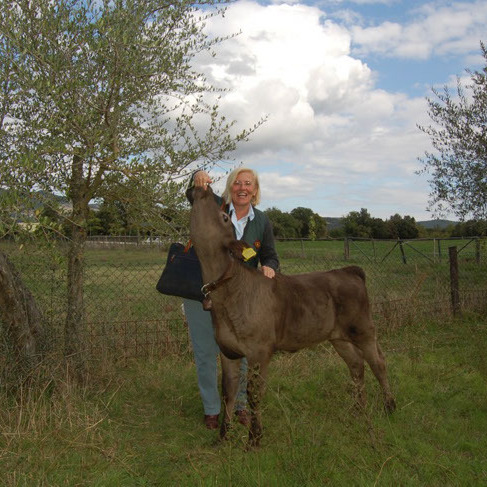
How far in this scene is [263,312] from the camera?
457cm

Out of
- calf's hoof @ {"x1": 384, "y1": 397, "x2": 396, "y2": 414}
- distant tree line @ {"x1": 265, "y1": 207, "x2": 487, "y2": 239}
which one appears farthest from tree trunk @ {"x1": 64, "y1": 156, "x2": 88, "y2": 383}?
distant tree line @ {"x1": 265, "y1": 207, "x2": 487, "y2": 239}

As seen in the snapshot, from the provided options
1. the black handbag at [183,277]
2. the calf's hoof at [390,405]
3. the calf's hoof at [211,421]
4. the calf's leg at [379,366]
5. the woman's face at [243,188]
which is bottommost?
the calf's hoof at [211,421]

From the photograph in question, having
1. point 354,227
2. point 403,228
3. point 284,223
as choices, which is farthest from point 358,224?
point 284,223

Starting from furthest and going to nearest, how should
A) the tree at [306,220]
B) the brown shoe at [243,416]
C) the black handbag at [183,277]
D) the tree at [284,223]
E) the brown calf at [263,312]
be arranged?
Answer: the tree at [306,220] < the tree at [284,223] < the brown shoe at [243,416] < the black handbag at [183,277] < the brown calf at [263,312]

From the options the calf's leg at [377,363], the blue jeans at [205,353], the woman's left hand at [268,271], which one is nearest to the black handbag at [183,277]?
the blue jeans at [205,353]

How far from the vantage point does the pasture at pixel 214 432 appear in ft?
12.9

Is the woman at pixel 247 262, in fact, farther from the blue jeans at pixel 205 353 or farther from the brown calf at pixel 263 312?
the brown calf at pixel 263 312

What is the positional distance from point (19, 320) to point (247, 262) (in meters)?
2.52

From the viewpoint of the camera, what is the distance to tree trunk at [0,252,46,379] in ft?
16.7

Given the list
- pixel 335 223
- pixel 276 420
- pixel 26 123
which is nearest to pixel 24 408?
pixel 276 420

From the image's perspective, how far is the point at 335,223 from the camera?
187 ft

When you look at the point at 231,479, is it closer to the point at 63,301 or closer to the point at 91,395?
the point at 91,395

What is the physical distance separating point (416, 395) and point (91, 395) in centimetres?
392

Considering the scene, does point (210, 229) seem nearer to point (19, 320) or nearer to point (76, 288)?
point (19, 320)
